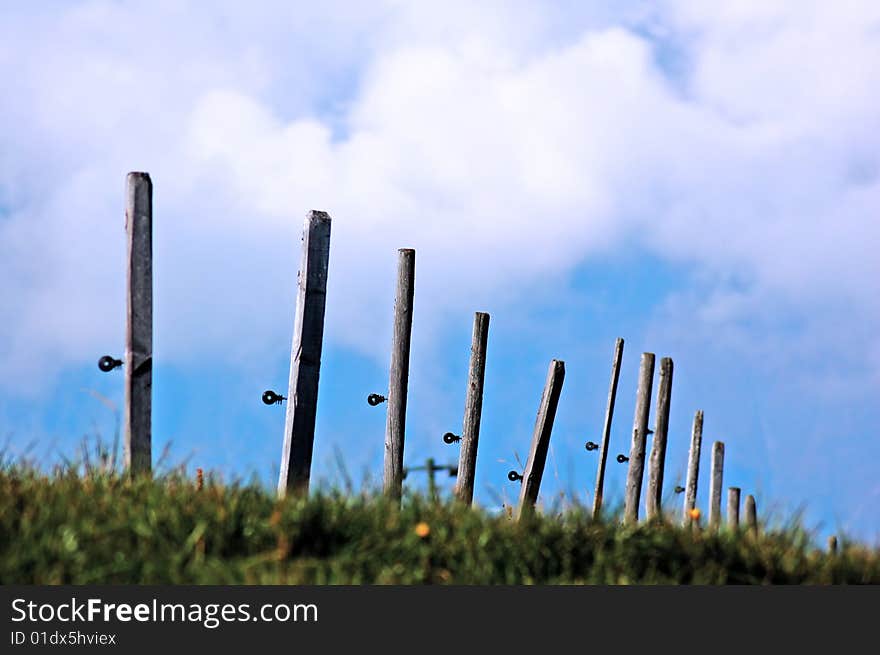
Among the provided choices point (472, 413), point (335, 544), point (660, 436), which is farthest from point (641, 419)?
point (335, 544)

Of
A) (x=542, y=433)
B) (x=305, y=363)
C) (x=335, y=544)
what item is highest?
(x=305, y=363)

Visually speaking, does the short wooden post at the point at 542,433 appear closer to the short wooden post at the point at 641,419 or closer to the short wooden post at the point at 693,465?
the short wooden post at the point at 641,419

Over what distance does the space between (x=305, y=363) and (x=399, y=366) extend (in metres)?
2.25

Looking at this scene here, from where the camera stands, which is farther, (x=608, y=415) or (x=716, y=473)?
(x=716, y=473)

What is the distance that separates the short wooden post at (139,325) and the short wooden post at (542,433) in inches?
169

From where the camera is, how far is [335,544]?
20.7ft

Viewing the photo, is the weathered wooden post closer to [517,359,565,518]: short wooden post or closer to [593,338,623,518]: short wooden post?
[517,359,565,518]: short wooden post

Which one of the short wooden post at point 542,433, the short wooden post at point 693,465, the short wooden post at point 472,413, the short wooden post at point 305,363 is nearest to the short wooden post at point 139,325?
the short wooden post at point 305,363

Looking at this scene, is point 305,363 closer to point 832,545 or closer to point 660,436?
point 832,545

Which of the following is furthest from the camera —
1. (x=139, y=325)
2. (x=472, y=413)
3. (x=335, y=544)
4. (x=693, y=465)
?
(x=693, y=465)

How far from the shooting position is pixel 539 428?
12398mm

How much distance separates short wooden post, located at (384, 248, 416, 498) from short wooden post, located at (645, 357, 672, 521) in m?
7.66

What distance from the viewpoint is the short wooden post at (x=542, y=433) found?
12.0m

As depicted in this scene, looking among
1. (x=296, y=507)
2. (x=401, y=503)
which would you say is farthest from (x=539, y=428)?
(x=296, y=507)
